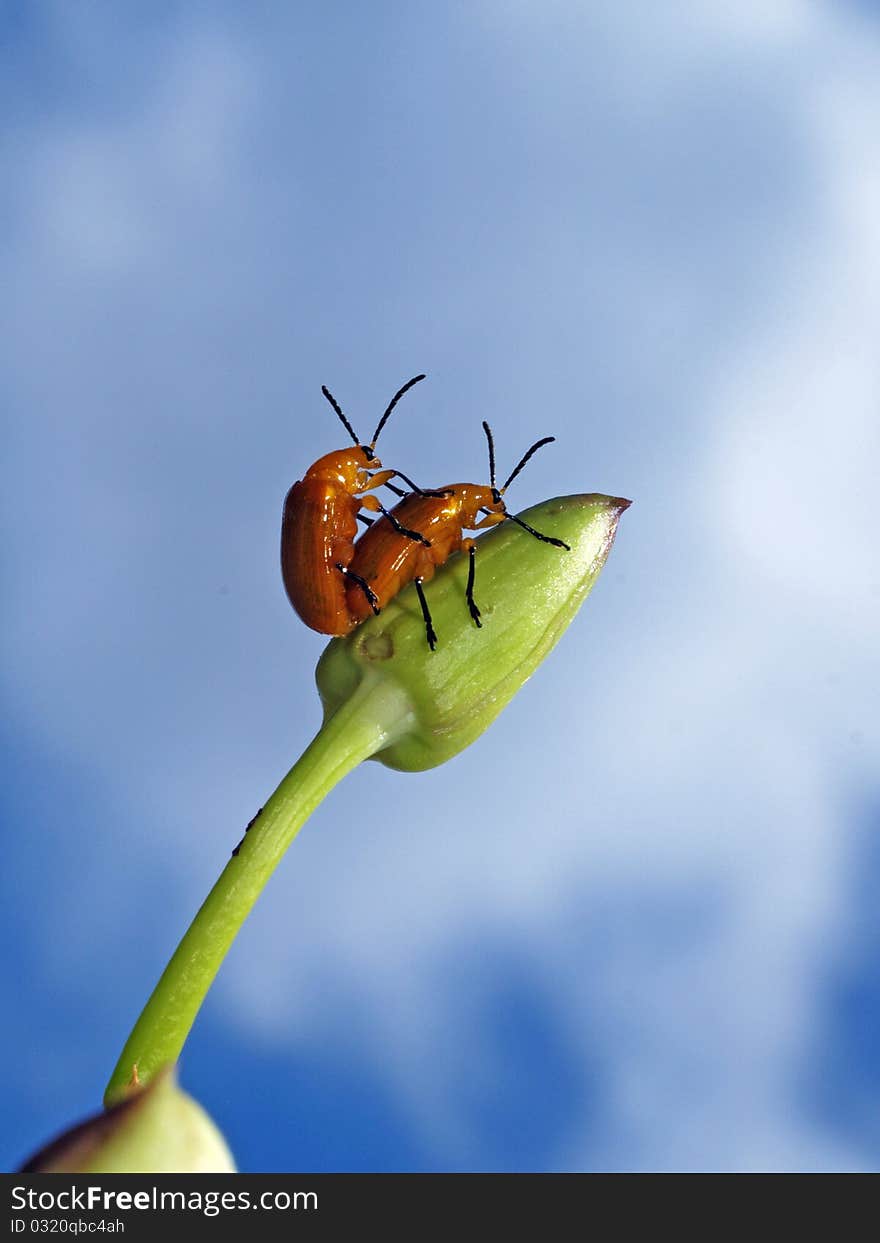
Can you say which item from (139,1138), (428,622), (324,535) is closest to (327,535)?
(324,535)

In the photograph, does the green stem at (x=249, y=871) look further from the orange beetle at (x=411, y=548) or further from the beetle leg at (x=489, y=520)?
the beetle leg at (x=489, y=520)

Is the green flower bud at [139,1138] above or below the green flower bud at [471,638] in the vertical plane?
below

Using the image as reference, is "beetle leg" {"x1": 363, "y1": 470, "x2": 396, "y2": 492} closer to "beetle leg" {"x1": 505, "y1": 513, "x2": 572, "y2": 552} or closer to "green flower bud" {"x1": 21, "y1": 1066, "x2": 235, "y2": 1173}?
"beetle leg" {"x1": 505, "y1": 513, "x2": 572, "y2": 552}

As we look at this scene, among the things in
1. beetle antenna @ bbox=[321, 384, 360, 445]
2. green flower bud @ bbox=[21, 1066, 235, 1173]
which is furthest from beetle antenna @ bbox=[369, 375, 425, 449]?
green flower bud @ bbox=[21, 1066, 235, 1173]

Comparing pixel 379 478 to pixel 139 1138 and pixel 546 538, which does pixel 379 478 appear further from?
pixel 139 1138

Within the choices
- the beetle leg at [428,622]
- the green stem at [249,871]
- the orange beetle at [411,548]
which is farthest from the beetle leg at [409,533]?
the green stem at [249,871]
